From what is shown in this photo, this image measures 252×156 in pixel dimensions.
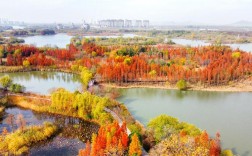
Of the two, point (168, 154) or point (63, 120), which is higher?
point (168, 154)

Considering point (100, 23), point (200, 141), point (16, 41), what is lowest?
point (200, 141)

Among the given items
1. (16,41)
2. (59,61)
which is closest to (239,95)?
(59,61)

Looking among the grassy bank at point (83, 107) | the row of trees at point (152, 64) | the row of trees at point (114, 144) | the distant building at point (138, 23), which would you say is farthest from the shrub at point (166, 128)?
the distant building at point (138, 23)

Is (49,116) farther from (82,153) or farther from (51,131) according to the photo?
(82,153)

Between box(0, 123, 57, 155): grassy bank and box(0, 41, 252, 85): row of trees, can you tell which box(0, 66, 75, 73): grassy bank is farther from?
box(0, 123, 57, 155): grassy bank

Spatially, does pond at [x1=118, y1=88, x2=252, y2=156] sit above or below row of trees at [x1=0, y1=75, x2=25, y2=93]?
below

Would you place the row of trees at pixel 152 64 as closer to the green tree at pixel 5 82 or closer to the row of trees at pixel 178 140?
the green tree at pixel 5 82

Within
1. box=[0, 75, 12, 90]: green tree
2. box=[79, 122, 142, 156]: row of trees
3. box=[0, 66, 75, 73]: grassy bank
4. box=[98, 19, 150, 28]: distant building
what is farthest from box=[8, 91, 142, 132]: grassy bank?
box=[98, 19, 150, 28]: distant building
